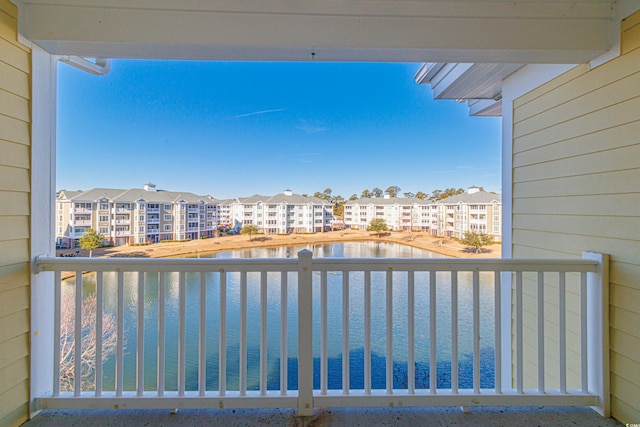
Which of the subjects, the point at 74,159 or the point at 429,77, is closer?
the point at 74,159

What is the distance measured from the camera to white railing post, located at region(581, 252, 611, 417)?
5.10 feet

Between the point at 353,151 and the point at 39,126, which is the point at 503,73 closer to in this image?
the point at 353,151

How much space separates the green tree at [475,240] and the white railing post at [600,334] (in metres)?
0.69

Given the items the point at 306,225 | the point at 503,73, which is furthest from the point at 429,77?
the point at 306,225

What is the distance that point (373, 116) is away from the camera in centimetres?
287

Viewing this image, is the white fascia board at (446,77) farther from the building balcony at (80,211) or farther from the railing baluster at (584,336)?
the building balcony at (80,211)

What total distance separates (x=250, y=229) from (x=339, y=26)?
1501mm

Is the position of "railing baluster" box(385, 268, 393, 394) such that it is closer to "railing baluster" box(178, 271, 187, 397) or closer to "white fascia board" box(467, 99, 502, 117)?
"railing baluster" box(178, 271, 187, 397)

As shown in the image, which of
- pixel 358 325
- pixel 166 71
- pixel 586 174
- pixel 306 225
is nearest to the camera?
pixel 586 174

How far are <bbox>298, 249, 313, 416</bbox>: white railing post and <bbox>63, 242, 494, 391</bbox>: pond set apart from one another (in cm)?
22

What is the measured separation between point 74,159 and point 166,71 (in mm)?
1145

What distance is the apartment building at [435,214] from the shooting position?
2238 millimetres

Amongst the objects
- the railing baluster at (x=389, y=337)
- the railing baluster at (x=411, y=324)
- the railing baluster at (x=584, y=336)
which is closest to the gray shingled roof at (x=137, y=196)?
the railing baluster at (x=389, y=337)

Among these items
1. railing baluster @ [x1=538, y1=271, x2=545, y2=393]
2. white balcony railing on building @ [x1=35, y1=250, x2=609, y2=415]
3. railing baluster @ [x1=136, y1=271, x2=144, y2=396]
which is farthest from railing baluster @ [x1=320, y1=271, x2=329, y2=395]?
railing baluster @ [x1=538, y1=271, x2=545, y2=393]
